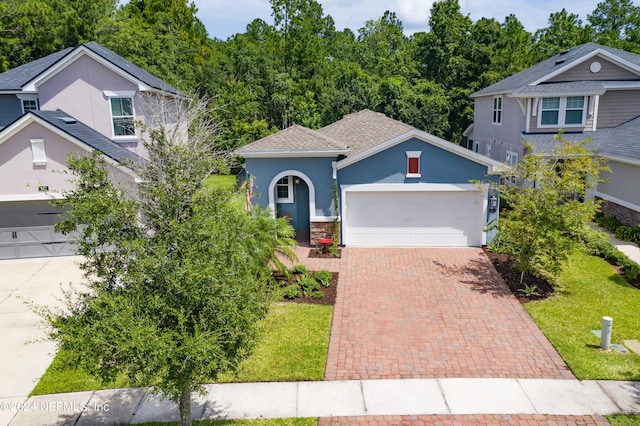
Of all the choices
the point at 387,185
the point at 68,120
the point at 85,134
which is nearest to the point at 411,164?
the point at 387,185

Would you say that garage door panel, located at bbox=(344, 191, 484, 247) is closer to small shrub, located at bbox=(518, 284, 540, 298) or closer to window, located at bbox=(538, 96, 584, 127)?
small shrub, located at bbox=(518, 284, 540, 298)

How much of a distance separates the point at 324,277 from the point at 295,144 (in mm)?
6106

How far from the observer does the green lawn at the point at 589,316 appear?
1055cm

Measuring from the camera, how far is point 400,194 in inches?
753

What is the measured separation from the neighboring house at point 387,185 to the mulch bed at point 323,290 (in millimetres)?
3675

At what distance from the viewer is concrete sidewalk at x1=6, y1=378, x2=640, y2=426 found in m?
9.05

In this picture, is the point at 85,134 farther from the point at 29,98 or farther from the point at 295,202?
the point at 295,202

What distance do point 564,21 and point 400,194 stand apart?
47252 mm

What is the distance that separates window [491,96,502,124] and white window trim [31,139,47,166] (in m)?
24.2

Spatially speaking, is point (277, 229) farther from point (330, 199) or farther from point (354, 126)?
point (354, 126)

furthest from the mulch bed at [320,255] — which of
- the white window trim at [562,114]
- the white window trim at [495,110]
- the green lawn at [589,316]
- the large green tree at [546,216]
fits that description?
the white window trim at [495,110]

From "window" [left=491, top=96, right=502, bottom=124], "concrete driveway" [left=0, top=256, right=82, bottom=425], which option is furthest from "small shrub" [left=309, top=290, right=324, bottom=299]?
"window" [left=491, top=96, right=502, bottom=124]

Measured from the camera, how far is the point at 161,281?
261 inches

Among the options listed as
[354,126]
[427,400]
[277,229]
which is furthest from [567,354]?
[354,126]
